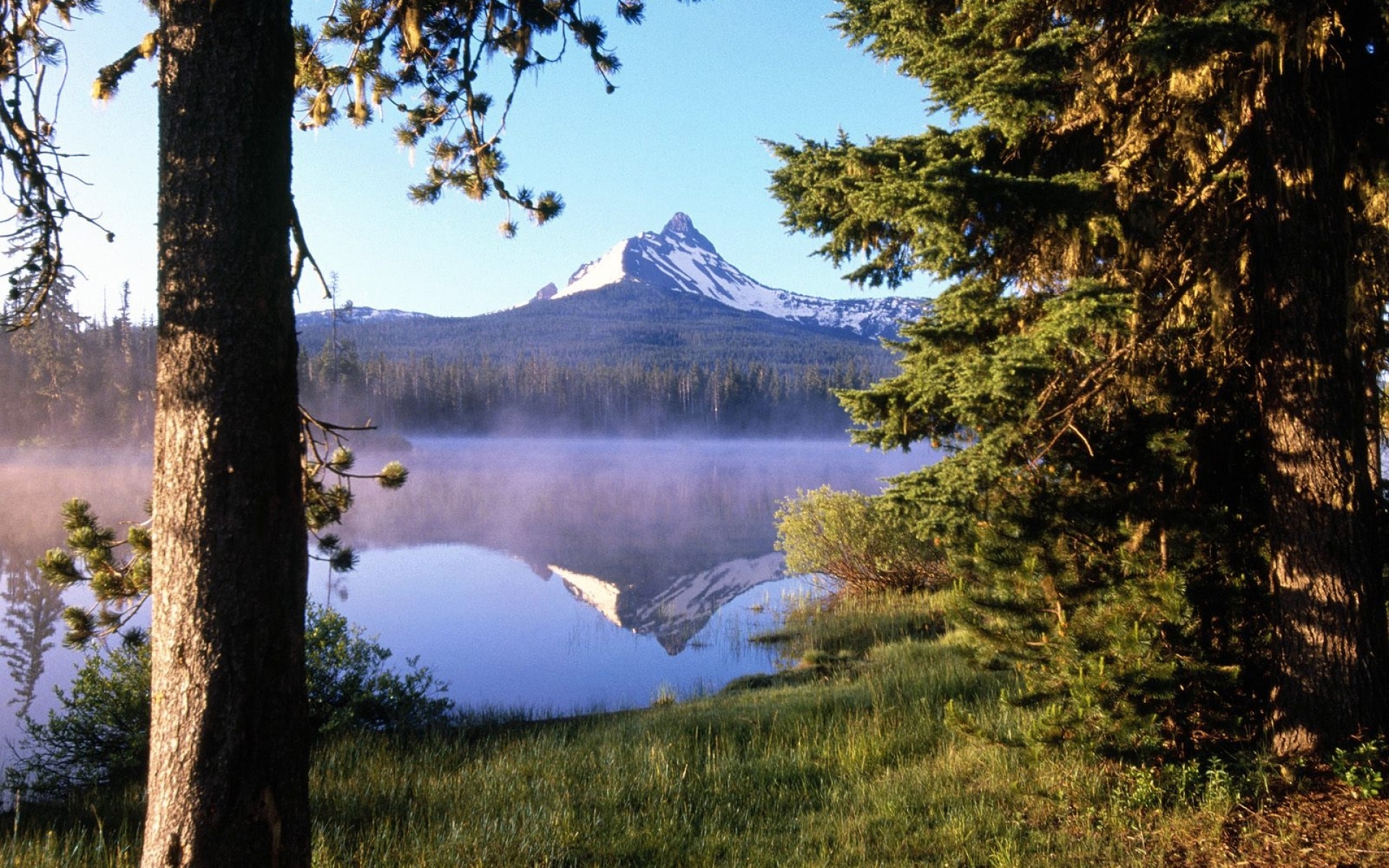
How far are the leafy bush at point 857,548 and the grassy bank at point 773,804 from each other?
761cm

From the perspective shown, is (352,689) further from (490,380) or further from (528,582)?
(490,380)

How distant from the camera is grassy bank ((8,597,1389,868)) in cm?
395

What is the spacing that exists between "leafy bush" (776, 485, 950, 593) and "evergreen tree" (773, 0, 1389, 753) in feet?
30.4

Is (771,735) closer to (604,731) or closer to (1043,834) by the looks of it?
(604,731)

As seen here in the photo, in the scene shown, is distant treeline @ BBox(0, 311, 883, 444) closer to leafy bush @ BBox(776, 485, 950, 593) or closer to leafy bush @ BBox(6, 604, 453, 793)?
leafy bush @ BBox(776, 485, 950, 593)

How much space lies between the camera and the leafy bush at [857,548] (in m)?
14.6

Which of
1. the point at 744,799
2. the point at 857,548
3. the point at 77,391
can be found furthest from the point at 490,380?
the point at 744,799

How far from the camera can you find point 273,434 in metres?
2.81

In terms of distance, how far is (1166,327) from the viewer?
4.98m

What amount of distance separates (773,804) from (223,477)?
3.77 meters

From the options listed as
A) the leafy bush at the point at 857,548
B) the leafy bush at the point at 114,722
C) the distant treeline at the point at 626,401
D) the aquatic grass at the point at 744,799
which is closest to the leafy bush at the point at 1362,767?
the aquatic grass at the point at 744,799

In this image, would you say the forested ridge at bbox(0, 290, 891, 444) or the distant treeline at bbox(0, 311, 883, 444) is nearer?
the forested ridge at bbox(0, 290, 891, 444)

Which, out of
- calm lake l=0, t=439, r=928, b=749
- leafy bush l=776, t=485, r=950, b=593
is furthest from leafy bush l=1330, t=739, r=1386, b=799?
leafy bush l=776, t=485, r=950, b=593

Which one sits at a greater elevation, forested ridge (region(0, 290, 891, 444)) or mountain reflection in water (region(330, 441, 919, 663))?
forested ridge (region(0, 290, 891, 444))
